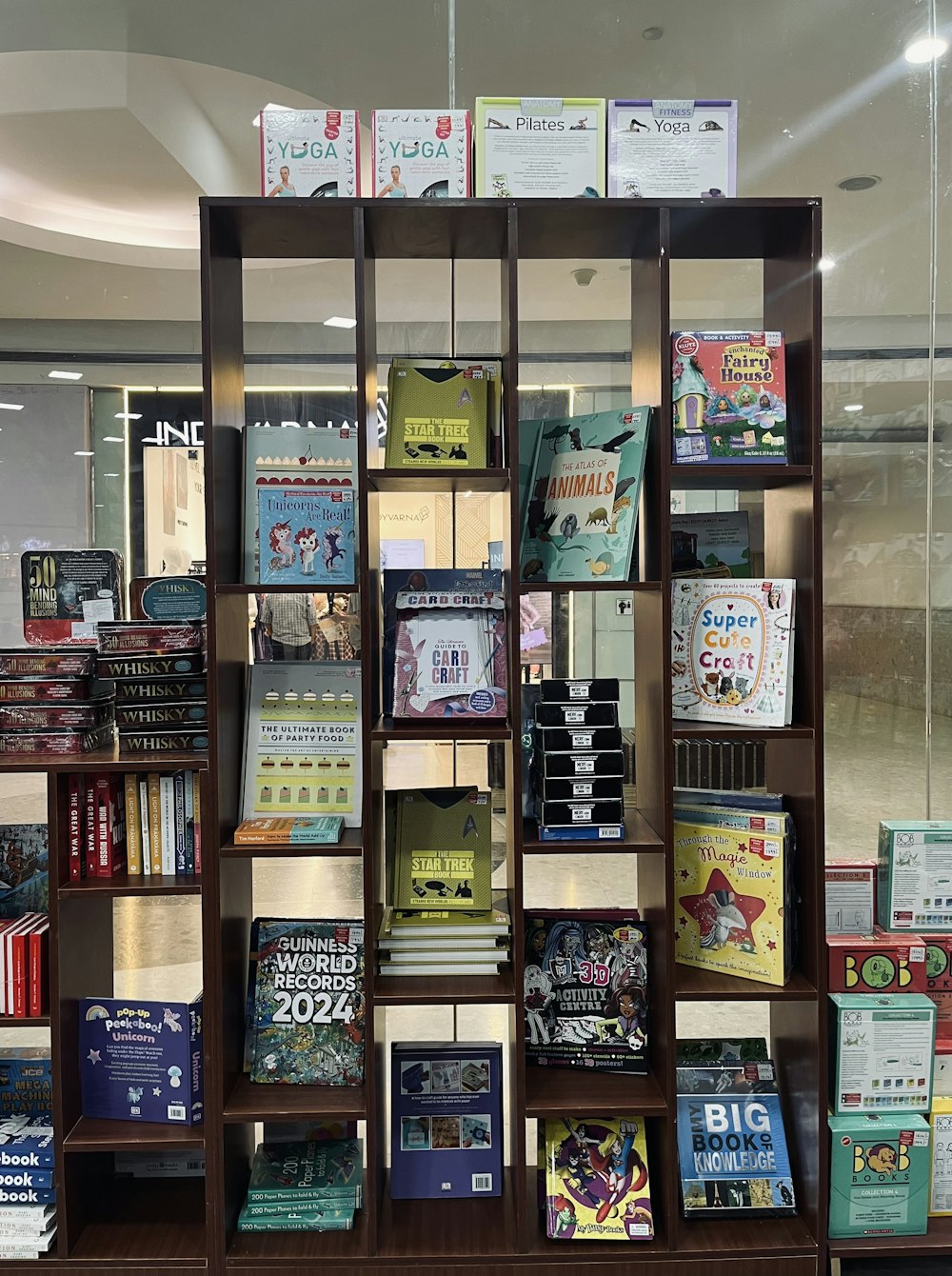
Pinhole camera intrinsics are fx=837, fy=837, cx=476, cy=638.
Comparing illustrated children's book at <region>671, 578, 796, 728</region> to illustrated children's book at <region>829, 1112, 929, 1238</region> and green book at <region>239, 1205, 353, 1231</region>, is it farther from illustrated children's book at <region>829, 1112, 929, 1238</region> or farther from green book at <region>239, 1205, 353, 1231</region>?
green book at <region>239, 1205, 353, 1231</region>

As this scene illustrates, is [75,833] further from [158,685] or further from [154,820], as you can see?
[158,685]

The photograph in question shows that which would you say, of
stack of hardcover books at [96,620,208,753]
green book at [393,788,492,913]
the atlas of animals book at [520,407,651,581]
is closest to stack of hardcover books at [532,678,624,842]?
green book at [393,788,492,913]

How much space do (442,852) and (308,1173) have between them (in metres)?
0.86

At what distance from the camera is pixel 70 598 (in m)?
2.32

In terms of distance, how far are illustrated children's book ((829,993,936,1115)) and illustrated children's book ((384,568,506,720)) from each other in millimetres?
1158

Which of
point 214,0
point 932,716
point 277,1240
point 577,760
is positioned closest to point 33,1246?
point 277,1240

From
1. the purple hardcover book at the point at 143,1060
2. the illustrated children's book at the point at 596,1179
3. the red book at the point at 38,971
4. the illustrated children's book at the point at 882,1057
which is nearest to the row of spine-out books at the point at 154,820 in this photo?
the red book at the point at 38,971

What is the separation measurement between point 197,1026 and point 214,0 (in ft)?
9.50

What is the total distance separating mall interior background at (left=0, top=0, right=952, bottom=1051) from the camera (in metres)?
2.55

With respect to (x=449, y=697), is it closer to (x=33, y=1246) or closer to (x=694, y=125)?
(x=694, y=125)

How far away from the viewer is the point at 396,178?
186 centimetres

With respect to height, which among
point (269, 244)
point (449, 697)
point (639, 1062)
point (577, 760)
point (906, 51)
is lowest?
point (639, 1062)

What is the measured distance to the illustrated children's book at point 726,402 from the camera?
1916 mm

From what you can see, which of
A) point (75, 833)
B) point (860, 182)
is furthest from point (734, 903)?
point (860, 182)
